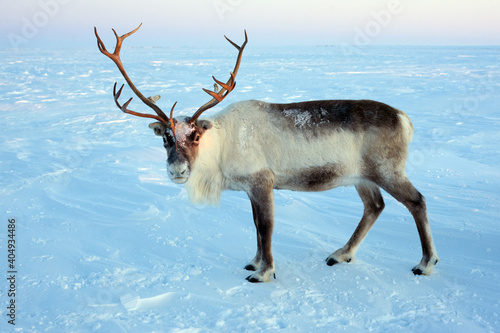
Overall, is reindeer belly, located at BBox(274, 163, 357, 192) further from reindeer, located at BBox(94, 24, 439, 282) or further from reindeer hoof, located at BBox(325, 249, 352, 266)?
reindeer hoof, located at BBox(325, 249, 352, 266)

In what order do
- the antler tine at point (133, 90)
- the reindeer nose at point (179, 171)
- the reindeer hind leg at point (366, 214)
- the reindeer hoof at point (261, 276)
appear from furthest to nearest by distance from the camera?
1. the reindeer hind leg at point (366, 214)
2. the reindeer hoof at point (261, 276)
3. the antler tine at point (133, 90)
4. the reindeer nose at point (179, 171)

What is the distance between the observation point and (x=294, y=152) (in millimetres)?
3961

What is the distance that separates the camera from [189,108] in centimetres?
1285

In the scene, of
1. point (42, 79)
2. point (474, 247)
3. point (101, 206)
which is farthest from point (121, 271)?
point (42, 79)

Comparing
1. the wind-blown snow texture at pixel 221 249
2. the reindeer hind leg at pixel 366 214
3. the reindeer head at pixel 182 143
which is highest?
the reindeer head at pixel 182 143

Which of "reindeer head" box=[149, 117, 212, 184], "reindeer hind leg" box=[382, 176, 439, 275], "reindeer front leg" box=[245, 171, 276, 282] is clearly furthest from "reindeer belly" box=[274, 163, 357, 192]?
"reindeer head" box=[149, 117, 212, 184]

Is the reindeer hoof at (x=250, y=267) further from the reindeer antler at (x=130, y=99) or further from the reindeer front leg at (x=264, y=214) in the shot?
the reindeer antler at (x=130, y=99)

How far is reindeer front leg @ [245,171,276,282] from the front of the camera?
3.87 metres

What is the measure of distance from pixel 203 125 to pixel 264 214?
91 centimetres

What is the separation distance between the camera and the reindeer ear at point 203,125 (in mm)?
3801

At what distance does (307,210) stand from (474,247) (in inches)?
73.1

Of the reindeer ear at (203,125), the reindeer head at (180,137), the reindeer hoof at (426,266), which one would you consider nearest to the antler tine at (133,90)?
the reindeer head at (180,137)

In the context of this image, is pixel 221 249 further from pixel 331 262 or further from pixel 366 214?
pixel 366 214

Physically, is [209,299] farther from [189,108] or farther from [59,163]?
[189,108]
